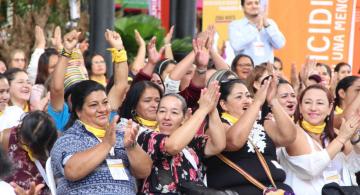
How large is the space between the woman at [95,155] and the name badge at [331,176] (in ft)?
6.22

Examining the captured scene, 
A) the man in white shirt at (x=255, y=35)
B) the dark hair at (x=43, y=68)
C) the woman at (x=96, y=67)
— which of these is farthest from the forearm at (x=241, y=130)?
the man in white shirt at (x=255, y=35)

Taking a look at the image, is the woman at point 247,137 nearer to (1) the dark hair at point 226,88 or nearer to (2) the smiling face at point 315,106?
(1) the dark hair at point 226,88

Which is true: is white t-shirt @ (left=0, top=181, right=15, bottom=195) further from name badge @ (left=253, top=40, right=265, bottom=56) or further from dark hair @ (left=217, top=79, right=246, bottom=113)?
name badge @ (left=253, top=40, right=265, bottom=56)

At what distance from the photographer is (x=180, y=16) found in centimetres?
1545

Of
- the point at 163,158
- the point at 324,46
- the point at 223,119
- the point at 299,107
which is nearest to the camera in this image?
the point at 163,158

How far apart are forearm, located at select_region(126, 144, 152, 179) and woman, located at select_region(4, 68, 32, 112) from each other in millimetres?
2650

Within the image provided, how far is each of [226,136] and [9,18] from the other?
891cm

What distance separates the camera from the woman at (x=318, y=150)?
8.09 meters

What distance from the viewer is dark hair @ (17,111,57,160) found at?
7.62m

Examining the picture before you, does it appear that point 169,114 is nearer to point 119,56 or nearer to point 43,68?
point 119,56

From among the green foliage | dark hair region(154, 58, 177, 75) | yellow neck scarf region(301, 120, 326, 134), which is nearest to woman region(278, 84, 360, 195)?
yellow neck scarf region(301, 120, 326, 134)

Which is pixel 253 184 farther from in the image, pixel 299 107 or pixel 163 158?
pixel 299 107

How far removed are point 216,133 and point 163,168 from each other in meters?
0.45

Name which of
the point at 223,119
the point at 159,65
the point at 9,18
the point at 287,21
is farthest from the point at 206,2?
the point at 223,119
